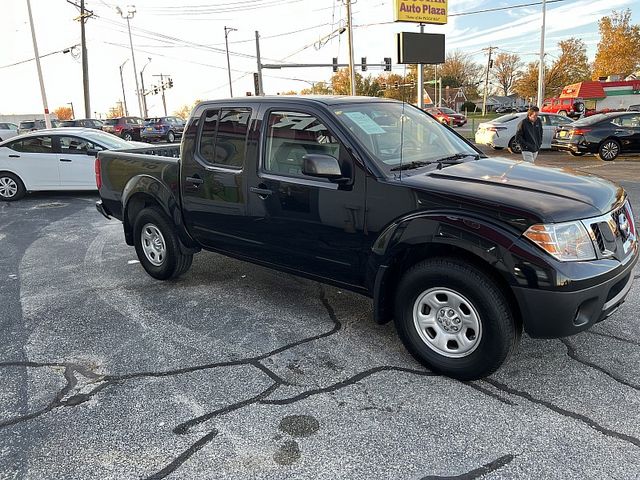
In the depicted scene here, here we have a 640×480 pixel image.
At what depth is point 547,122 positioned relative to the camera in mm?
17844

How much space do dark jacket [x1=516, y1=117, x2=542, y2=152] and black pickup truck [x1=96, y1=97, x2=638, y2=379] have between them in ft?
22.2

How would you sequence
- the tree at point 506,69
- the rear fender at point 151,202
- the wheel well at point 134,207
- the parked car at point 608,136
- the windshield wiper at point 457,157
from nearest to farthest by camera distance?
1. the windshield wiper at point 457,157
2. the rear fender at point 151,202
3. the wheel well at point 134,207
4. the parked car at point 608,136
5. the tree at point 506,69

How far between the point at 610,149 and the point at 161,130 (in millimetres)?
24398

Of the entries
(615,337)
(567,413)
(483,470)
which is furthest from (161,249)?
(615,337)

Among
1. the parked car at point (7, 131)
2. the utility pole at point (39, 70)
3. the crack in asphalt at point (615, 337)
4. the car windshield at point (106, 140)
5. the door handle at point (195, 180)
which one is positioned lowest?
the crack in asphalt at point (615, 337)

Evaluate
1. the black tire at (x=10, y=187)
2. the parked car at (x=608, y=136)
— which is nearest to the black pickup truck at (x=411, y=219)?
the black tire at (x=10, y=187)

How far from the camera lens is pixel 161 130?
30531 millimetres

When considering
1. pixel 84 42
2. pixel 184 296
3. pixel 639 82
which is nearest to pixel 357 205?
pixel 184 296

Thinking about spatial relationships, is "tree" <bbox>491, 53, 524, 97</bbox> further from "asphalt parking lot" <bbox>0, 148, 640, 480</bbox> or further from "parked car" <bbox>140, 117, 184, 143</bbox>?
"asphalt parking lot" <bbox>0, 148, 640, 480</bbox>

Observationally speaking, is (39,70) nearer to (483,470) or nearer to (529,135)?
(529,135)

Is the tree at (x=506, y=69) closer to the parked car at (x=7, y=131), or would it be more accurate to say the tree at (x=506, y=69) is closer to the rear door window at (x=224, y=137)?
the parked car at (x=7, y=131)

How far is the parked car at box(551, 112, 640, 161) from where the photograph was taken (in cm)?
1462

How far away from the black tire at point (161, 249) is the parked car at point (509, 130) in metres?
14.6

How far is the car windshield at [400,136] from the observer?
3637 mm
